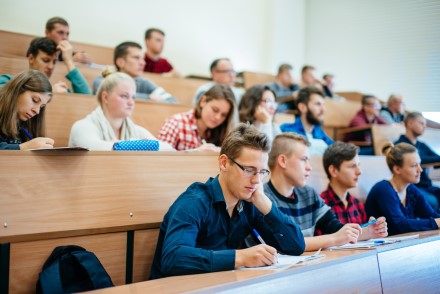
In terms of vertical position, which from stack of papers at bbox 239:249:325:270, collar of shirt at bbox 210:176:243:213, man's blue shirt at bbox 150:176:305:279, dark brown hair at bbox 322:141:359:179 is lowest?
stack of papers at bbox 239:249:325:270

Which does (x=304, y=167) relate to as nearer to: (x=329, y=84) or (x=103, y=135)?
(x=103, y=135)

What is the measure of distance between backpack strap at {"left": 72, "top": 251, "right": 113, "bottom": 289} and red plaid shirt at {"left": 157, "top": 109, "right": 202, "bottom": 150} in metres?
1.18

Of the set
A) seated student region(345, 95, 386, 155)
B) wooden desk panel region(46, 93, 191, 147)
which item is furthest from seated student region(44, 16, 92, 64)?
seated student region(345, 95, 386, 155)

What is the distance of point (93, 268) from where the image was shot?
4.76 feet

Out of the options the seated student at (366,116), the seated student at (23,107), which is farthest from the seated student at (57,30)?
the seated student at (366,116)

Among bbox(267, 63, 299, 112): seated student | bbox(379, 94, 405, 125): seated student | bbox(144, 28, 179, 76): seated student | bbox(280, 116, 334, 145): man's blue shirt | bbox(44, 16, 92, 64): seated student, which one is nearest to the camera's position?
bbox(280, 116, 334, 145): man's blue shirt

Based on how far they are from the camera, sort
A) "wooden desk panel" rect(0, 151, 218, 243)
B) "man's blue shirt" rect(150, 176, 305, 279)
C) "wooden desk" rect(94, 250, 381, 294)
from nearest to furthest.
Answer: "wooden desk" rect(94, 250, 381, 294), "man's blue shirt" rect(150, 176, 305, 279), "wooden desk panel" rect(0, 151, 218, 243)

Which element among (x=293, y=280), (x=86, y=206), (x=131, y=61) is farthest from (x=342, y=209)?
(x=131, y=61)

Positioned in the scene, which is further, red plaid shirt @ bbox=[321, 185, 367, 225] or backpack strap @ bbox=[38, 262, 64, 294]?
red plaid shirt @ bbox=[321, 185, 367, 225]

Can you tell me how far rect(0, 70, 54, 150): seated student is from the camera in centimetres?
180

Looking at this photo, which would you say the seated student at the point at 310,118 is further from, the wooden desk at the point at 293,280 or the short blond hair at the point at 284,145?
the wooden desk at the point at 293,280

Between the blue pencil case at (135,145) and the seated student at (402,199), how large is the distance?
4.16 ft

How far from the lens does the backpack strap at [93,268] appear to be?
143 centimetres

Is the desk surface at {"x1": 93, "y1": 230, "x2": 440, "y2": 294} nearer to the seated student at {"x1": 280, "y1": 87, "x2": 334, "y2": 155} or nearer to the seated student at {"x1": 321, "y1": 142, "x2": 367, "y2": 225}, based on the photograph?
the seated student at {"x1": 321, "y1": 142, "x2": 367, "y2": 225}
